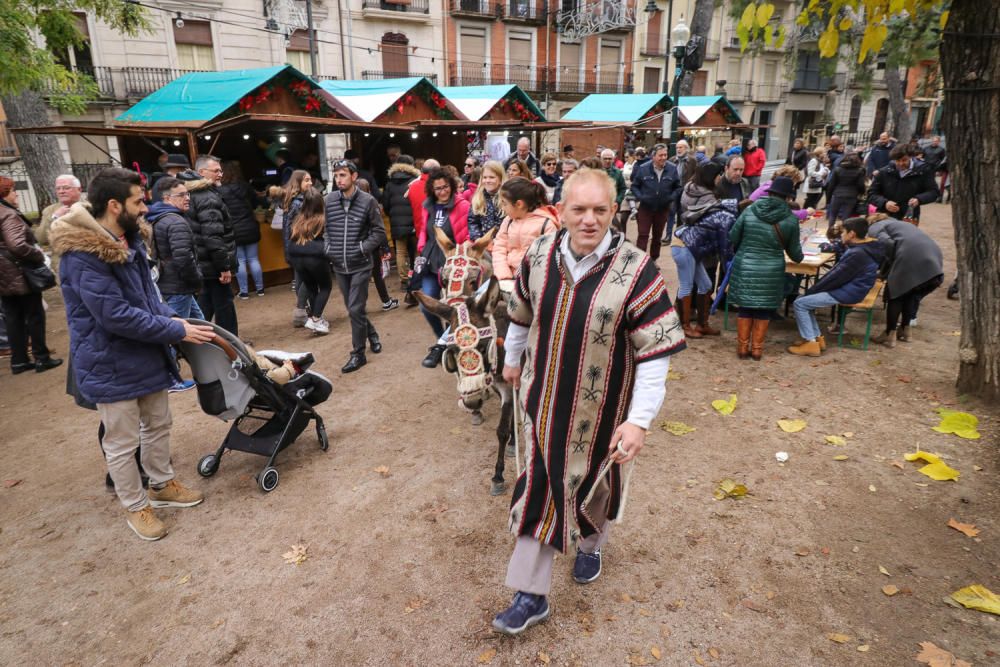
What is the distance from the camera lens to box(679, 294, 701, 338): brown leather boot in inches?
259

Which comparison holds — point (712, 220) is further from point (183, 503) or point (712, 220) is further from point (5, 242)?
point (5, 242)

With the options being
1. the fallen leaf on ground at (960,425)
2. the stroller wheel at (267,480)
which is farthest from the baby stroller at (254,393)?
the fallen leaf on ground at (960,425)

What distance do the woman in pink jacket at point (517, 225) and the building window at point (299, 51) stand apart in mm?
24482

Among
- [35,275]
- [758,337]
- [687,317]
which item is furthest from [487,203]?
[35,275]

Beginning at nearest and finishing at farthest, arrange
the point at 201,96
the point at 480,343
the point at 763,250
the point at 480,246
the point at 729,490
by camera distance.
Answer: the point at 729,490
the point at 480,343
the point at 480,246
the point at 763,250
the point at 201,96

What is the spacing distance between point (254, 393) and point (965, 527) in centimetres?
427

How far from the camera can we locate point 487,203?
5.61 meters

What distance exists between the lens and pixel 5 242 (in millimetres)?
5582

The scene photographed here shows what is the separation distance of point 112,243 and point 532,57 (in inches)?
1292

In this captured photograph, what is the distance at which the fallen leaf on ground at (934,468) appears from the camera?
151 inches

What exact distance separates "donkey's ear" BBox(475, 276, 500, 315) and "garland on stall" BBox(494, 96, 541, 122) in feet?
36.7

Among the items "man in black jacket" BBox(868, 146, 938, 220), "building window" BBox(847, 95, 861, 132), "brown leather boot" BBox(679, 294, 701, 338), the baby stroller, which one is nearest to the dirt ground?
the baby stroller

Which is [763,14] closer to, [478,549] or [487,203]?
[487,203]

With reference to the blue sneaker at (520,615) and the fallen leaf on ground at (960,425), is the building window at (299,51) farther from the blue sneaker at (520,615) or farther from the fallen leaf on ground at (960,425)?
the blue sneaker at (520,615)
